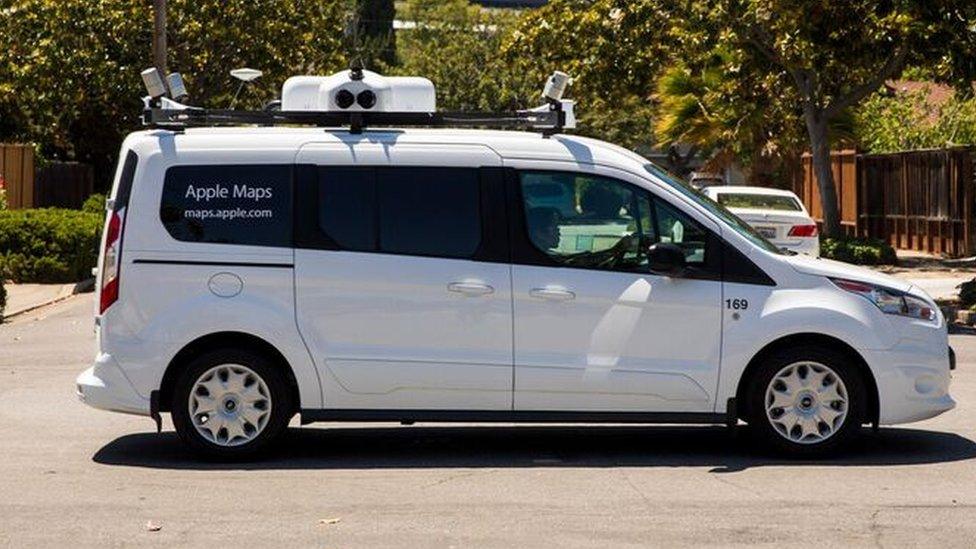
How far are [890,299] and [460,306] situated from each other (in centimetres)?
247

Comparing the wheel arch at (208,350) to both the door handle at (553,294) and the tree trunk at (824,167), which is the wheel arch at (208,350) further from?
the tree trunk at (824,167)

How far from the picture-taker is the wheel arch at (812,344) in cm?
1014

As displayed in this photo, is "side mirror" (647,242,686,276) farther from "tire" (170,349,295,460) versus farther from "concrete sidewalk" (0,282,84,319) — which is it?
"concrete sidewalk" (0,282,84,319)

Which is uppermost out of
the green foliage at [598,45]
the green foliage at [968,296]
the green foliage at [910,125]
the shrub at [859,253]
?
the green foliage at [598,45]

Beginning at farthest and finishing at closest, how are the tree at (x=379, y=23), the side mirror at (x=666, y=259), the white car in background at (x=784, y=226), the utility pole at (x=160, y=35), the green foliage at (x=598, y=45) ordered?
the tree at (x=379, y=23)
the utility pole at (x=160, y=35)
the green foliage at (x=598, y=45)
the white car in background at (x=784, y=226)
the side mirror at (x=666, y=259)

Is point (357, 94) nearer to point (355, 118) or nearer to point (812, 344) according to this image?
point (355, 118)

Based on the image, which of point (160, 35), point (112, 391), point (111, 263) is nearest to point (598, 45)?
point (160, 35)

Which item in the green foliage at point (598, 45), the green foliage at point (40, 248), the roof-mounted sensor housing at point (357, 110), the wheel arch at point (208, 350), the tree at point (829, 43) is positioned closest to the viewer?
the wheel arch at point (208, 350)

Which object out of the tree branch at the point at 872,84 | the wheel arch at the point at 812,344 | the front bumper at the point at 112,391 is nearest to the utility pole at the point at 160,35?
the tree branch at the point at 872,84

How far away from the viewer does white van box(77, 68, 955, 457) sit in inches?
397

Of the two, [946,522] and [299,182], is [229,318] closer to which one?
[299,182]

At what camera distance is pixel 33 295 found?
2589 cm

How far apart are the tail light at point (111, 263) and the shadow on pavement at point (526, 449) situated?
95 centimetres

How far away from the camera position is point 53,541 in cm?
797
